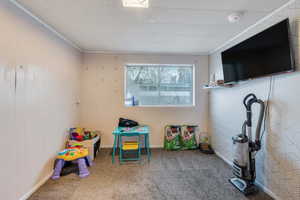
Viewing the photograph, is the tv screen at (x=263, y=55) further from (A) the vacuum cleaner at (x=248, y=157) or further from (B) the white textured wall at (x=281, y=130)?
(A) the vacuum cleaner at (x=248, y=157)

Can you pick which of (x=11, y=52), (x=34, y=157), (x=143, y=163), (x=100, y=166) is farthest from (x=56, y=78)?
(x=143, y=163)

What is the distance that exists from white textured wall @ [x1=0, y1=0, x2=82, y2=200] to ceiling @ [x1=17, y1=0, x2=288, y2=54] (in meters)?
0.32

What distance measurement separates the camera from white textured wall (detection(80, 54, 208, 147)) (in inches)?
138

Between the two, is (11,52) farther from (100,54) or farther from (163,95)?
(163,95)

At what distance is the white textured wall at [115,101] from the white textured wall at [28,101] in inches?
30.9

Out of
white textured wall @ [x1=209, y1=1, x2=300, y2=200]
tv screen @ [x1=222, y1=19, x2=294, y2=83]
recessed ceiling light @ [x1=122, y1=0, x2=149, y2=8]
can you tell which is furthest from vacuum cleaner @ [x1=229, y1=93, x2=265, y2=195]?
recessed ceiling light @ [x1=122, y1=0, x2=149, y2=8]

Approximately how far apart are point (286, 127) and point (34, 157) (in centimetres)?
333

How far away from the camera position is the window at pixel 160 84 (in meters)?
3.74

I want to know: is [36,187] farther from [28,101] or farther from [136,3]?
[136,3]

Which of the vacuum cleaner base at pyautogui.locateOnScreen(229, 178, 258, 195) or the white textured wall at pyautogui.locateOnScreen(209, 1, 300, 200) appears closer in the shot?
the white textured wall at pyautogui.locateOnScreen(209, 1, 300, 200)

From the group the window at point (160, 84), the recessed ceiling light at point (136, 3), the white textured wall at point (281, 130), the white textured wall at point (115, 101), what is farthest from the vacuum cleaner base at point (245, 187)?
the recessed ceiling light at point (136, 3)

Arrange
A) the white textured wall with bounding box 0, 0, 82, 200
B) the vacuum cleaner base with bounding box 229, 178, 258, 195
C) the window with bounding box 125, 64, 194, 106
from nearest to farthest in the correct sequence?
the white textured wall with bounding box 0, 0, 82, 200
the vacuum cleaner base with bounding box 229, 178, 258, 195
the window with bounding box 125, 64, 194, 106

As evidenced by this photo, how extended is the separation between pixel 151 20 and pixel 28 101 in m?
2.03

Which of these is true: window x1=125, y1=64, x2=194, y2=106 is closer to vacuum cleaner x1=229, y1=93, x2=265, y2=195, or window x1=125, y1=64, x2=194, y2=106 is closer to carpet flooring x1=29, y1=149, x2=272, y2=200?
carpet flooring x1=29, y1=149, x2=272, y2=200
